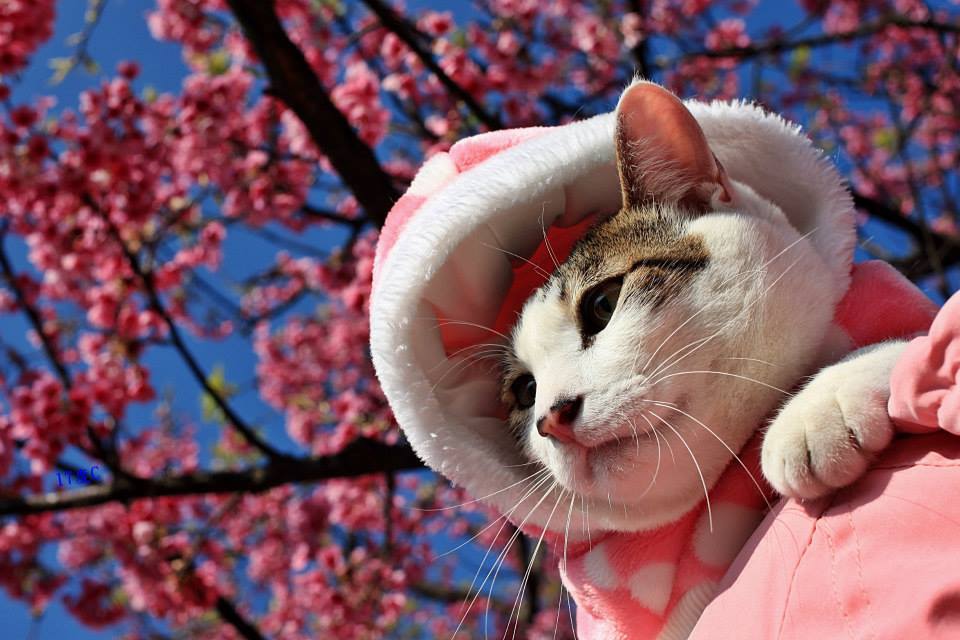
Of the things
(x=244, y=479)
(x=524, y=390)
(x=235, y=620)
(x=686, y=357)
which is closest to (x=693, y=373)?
(x=686, y=357)

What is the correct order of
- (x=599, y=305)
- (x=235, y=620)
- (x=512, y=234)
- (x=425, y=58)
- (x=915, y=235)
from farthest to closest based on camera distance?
(x=915, y=235) < (x=235, y=620) < (x=425, y=58) < (x=512, y=234) < (x=599, y=305)

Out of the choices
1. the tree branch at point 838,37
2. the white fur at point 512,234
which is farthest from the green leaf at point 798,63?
the white fur at point 512,234

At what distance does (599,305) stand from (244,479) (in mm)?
2049

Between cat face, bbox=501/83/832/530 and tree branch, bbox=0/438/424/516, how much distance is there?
1564 millimetres

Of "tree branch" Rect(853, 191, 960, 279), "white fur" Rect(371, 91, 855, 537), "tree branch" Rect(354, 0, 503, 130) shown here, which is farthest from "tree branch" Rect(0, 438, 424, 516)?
"tree branch" Rect(853, 191, 960, 279)

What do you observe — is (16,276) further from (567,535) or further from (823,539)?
(823,539)

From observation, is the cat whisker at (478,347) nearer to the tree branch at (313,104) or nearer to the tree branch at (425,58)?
the tree branch at (313,104)

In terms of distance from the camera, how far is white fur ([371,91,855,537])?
→ 103 cm

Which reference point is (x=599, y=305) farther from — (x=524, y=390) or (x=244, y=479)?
(x=244, y=479)

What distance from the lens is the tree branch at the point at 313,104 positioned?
93.1 inches

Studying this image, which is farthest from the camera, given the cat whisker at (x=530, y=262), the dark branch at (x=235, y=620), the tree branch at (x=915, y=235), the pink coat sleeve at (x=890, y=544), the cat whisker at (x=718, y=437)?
the dark branch at (x=235, y=620)

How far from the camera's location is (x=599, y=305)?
1.09m

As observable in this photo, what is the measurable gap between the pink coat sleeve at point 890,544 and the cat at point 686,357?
80 mm

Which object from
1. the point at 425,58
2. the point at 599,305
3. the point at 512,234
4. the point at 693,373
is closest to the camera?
the point at 693,373
